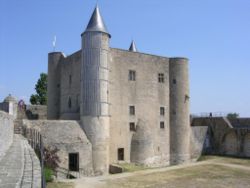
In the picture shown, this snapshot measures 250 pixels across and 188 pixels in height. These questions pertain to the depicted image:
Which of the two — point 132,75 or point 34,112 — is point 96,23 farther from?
point 34,112

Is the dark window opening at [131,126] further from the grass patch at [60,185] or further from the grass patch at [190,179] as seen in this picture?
the grass patch at [60,185]

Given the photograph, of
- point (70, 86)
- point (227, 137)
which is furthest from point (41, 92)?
point (227, 137)

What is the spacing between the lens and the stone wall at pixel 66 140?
24078 mm

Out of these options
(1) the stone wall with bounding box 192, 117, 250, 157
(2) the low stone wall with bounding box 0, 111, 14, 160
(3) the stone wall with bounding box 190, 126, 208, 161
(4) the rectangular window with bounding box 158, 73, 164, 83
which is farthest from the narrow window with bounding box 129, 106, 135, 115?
(2) the low stone wall with bounding box 0, 111, 14, 160

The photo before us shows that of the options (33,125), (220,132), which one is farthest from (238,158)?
(33,125)

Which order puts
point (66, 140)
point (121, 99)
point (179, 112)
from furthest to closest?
point (179, 112)
point (121, 99)
point (66, 140)

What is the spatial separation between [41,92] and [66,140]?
1015 inches

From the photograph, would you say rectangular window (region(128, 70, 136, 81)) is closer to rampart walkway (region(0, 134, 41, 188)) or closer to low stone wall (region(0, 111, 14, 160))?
low stone wall (region(0, 111, 14, 160))

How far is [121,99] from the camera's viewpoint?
30797mm

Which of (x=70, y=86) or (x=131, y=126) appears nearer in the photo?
(x=70, y=86)

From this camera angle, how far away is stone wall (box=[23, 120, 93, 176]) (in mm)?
24078

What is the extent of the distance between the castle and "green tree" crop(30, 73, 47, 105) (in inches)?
554

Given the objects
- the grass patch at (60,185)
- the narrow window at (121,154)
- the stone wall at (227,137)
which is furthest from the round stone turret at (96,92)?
the stone wall at (227,137)

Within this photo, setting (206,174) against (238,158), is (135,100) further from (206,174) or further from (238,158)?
(238,158)
